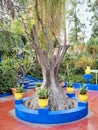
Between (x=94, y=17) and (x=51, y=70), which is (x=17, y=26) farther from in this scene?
(x=94, y=17)

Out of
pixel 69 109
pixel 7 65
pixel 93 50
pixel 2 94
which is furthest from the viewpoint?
pixel 93 50

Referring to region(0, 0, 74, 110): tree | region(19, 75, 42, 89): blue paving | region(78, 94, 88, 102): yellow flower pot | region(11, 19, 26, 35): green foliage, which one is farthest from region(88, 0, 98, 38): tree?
region(78, 94, 88, 102): yellow flower pot

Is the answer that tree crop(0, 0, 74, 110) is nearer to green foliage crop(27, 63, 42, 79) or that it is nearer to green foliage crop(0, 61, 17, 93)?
green foliage crop(0, 61, 17, 93)

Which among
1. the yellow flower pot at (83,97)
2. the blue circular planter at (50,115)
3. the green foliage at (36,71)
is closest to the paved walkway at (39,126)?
the blue circular planter at (50,115)

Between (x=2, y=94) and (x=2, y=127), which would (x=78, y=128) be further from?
(x=2, y=94)

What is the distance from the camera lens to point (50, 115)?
6902 mm

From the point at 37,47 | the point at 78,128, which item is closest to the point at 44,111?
the point at 78,128

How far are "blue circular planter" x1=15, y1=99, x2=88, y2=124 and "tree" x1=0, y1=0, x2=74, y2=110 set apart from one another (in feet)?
1.30

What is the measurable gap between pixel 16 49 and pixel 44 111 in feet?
23.1

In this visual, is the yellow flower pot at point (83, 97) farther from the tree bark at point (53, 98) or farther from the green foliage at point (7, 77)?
the green foliage at point (7, 77)

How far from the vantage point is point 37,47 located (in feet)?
25.0

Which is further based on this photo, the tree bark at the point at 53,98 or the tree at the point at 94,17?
the tree at the point at 94,17

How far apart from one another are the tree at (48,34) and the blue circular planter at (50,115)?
397mm

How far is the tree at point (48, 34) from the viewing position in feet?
25.0
